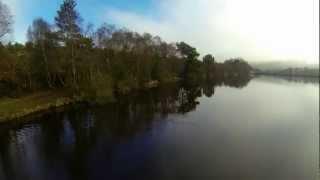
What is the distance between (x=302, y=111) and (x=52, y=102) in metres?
32.8

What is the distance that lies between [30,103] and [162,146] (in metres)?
23.0

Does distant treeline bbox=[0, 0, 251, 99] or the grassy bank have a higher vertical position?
distant treeline bbox=[0, 0, 251, 99]

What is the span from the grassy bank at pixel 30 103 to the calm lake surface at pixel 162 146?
3275 mm

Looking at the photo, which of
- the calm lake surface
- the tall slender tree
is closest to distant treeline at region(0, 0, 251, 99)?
the tall slender tree

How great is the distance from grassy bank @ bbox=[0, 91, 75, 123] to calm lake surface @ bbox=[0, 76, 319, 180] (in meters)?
3.27

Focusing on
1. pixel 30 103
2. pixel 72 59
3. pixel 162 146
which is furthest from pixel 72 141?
pixel 72 59

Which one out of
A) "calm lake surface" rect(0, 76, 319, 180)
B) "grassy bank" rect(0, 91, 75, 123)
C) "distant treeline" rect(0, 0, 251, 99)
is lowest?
"calm lake surface" rect(0, 76, 319, 180)

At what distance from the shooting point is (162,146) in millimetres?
19312

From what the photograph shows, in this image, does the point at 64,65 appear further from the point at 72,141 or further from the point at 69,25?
the point at 72,141

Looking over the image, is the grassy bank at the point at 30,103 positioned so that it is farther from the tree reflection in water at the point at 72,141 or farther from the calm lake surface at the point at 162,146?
the calm lake surface at the point at 162,146

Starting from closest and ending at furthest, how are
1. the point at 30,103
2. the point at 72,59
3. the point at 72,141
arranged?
1. the point at 72,141
2. the point at 30,103
3. the point at 72,59

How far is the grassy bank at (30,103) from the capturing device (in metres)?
30.1

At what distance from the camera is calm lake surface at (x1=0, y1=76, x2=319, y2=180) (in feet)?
49.3

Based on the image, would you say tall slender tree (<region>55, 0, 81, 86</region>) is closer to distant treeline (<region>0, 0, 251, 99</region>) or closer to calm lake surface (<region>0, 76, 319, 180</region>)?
distant treeline (<region>0, 0, 251, 99</region>)
